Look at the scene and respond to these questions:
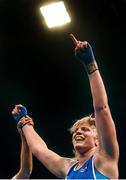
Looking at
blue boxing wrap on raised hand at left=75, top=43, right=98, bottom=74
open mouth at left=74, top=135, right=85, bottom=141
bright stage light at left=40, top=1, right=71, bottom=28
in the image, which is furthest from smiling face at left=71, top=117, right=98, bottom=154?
bright stage light at left=40, top=1, right=71, bottom=28

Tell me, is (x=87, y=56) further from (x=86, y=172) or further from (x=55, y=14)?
(x=55, y=14)

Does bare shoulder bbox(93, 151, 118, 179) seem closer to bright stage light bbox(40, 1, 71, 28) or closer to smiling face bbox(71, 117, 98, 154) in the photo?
smiling face bbox(71, 117, 98, 154)

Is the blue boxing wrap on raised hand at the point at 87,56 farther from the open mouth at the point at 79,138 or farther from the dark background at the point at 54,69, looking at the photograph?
the dark background at the point at 54,69

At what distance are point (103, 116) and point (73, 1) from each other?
2245 millimetres

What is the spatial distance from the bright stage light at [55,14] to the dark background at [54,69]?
0.11m

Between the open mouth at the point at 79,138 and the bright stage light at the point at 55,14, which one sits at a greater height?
the bright stage light at the point at 55,14

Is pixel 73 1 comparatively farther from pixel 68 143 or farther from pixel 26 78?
pixel 68 143

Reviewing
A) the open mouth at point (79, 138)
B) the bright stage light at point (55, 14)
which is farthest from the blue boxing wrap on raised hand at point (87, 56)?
the bright stage light at point (55, 14)

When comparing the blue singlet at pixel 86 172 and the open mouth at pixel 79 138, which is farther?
the open mouth at pixel 79 138

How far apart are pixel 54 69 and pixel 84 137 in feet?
8.10

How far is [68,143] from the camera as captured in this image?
5621 mm

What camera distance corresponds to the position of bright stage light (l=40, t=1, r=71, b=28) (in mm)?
3602

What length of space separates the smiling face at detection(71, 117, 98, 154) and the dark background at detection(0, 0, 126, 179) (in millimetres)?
1758

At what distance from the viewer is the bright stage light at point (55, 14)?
3.60 m
